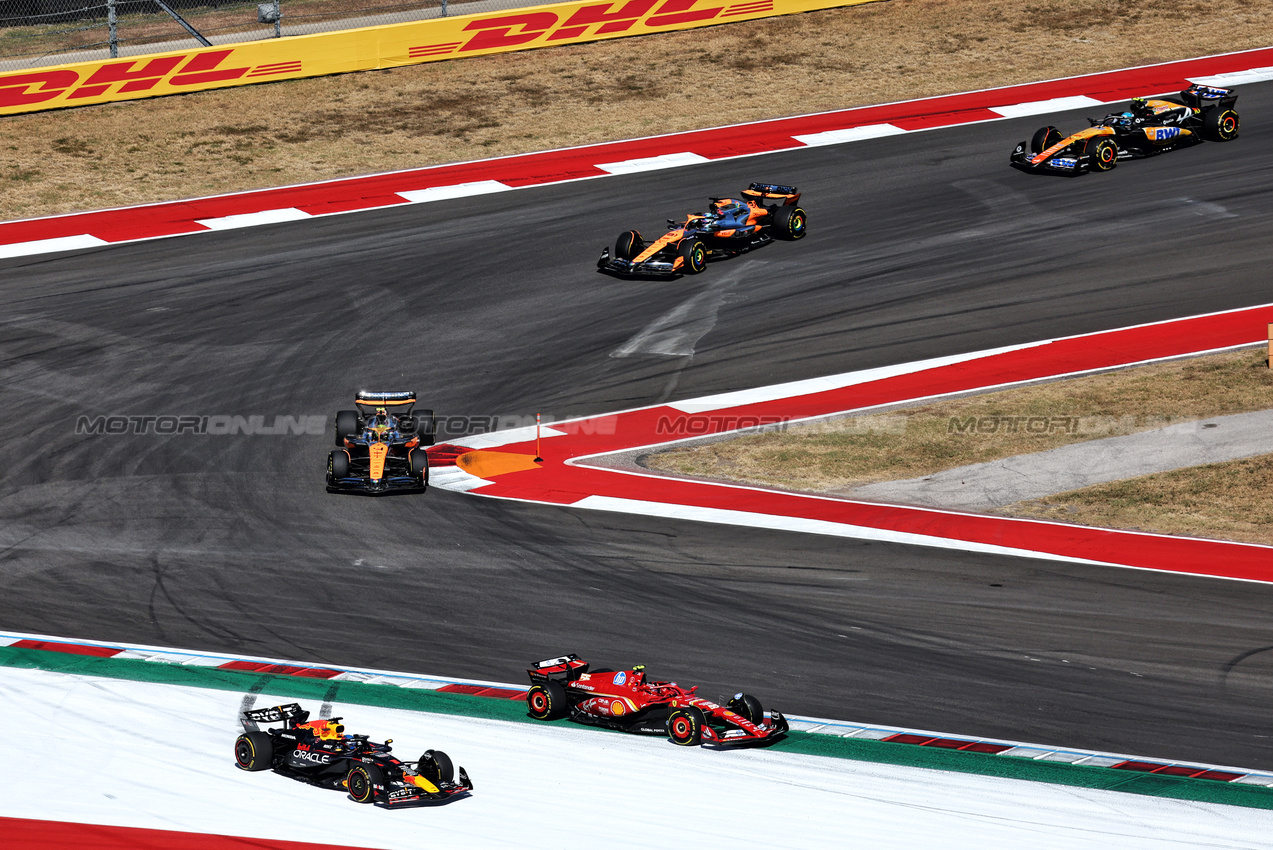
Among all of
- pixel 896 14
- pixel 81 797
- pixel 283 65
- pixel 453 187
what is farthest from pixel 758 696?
pixel 896 14

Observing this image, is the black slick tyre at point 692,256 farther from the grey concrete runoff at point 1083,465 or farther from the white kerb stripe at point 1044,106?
the white kerb stripe at point 1044,106

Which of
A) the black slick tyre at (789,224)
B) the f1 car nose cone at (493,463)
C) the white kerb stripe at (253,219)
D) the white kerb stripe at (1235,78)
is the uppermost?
the white kerb stripe at (1235,78)

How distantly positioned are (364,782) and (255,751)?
1148 mm

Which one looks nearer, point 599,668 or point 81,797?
point 81,797

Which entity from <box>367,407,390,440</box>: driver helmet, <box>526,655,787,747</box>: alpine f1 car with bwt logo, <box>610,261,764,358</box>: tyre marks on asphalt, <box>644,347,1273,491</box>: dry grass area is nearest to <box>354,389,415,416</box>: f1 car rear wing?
<box>367,407,390,440</box>: driver helmet

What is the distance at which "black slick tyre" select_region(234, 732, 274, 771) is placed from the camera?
1305cm

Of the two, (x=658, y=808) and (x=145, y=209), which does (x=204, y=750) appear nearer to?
(x=658, y=808)

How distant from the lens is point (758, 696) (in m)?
14.6

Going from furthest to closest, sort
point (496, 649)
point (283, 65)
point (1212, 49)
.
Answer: point (1212, 49) → point (283, 65) → point (496, 649)

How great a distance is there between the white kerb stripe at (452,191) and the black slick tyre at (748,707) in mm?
18613

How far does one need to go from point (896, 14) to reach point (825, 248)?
43.4ft

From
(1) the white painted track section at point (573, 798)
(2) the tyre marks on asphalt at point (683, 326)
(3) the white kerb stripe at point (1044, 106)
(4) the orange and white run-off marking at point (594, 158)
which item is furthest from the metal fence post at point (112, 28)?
(1) the white painted track section at point (573, 798)

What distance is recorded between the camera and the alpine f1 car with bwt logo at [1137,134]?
1200 inches

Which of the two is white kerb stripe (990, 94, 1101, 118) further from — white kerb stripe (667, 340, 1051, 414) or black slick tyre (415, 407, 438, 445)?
black slick tyre (415, 407, 438, 445)
